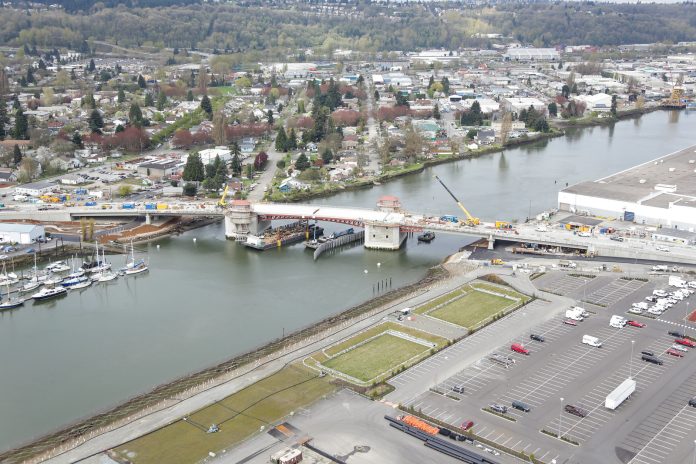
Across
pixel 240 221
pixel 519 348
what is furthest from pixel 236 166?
pixel 519 348

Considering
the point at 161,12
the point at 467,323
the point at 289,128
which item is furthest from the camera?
the point at 161,12

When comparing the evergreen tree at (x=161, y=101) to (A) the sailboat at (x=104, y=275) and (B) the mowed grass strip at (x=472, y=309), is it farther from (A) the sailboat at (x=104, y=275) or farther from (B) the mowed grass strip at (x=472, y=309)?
(B) the mowed grass strip at (x=472, y=309)

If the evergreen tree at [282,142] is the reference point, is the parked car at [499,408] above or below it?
below

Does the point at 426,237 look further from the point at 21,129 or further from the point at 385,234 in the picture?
the point at 21,129

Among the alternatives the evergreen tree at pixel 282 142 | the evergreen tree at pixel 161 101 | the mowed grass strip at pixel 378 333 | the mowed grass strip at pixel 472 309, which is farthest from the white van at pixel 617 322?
the evergreen tree at pixel 161 101

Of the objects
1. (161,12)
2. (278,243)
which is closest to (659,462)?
(278,243)

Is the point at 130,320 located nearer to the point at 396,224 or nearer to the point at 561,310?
the point at 396,224
